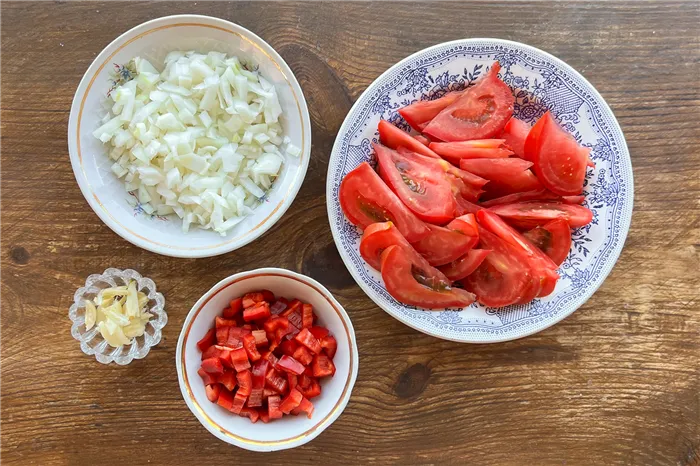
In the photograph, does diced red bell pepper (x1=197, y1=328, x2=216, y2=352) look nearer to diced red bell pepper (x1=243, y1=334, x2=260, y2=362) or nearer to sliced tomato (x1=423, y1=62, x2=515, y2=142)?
diced red bell pepper (x1=243, y1=334, x2=260, y2=362)

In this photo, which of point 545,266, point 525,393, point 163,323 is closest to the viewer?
point 545,266

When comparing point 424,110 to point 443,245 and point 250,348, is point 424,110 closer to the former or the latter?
point 443,245

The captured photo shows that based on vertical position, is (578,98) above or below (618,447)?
above

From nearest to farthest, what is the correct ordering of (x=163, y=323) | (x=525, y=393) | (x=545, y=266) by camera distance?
(x=545, y=266) → (x=163, y=323) → (x=525, y=393)

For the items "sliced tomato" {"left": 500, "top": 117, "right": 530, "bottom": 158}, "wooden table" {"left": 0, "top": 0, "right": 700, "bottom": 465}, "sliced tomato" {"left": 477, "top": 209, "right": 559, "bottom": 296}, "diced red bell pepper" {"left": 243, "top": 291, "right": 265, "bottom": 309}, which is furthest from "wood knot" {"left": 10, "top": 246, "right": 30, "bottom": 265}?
"sliced tomato" {"left": 500, "top": 117, "right": 530, "bottom": 158}

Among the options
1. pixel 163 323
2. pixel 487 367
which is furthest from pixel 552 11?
pixel 163 323

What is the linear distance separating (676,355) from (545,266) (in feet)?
2.25

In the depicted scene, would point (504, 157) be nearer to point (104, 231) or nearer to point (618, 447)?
point (618, 447)

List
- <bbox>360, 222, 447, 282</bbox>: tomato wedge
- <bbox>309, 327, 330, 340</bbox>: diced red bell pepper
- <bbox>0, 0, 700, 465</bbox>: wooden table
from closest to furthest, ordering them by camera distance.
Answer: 1. <bbox>360, 222, 447, 282</bbox>: tomato wedge
2. <bbox>309, 327, 330, 340</bbox>: diced red bell pepper
3. <bbox>0, 0, 700, 465</bbox>: wooden table

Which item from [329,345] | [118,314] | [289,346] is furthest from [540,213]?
[118,314]

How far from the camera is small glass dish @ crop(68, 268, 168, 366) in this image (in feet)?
5.45

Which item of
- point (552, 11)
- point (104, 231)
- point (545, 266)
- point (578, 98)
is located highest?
point (552, 11)

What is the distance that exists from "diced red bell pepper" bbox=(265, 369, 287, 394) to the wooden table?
1.02ft

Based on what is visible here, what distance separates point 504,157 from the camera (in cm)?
156
